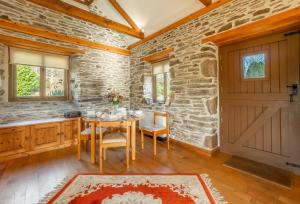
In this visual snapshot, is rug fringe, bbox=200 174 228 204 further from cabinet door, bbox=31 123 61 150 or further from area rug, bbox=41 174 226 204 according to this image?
cabinet door, bbox=31 123 61 150

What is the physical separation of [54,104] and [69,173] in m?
2.29

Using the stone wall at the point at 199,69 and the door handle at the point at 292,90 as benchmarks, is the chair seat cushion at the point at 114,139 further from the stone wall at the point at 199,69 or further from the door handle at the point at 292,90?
the door handle at the point at 292,90

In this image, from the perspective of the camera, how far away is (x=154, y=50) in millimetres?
4301

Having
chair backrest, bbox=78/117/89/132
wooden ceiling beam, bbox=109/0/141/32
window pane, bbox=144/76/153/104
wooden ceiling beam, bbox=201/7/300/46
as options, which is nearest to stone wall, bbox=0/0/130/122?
wooden ceiling beam, bbox=109/0/141/32

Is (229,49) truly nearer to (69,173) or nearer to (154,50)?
(154,50)

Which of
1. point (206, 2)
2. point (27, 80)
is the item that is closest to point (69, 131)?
point (27, 80)

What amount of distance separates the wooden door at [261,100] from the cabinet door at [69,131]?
11.3ft

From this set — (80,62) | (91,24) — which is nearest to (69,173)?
(80,62)

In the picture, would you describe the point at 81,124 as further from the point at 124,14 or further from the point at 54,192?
the point at 124,14

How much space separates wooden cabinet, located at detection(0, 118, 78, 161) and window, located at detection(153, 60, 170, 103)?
2358mm

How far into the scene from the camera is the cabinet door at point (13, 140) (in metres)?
2.79

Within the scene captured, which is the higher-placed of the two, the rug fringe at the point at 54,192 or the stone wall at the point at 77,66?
the stone wall at the point at 77,66

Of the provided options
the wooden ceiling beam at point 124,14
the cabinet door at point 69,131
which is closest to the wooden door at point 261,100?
the wooden ceiling beam at point 124,14

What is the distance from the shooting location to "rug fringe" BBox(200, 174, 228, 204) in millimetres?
1688
